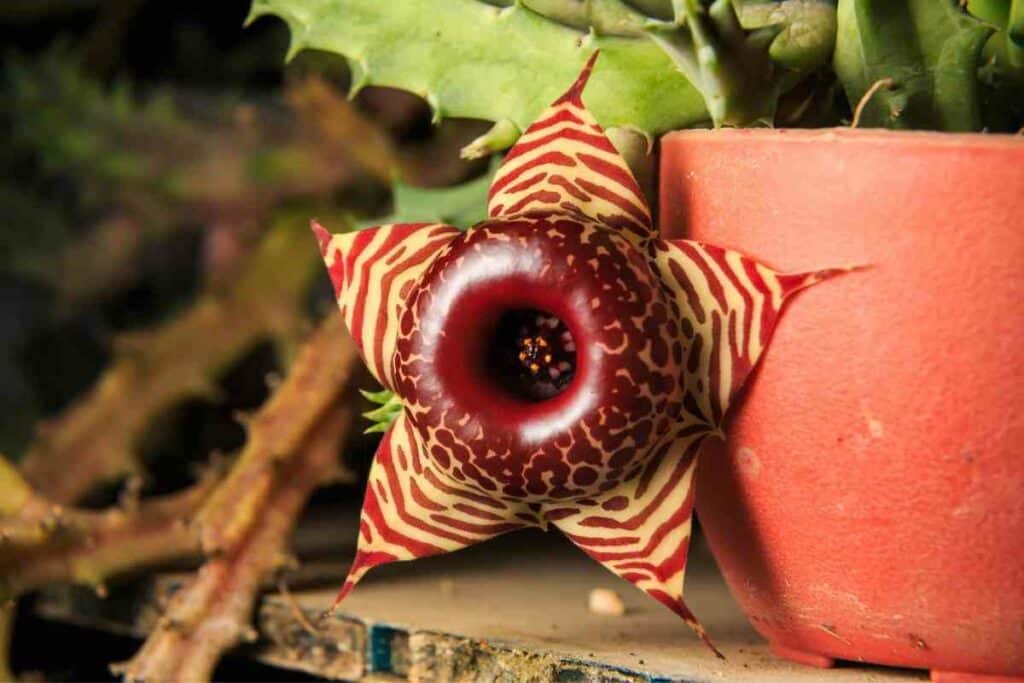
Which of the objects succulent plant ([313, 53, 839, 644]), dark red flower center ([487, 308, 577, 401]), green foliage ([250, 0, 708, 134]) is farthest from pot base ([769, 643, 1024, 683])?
green foliage ([250, 0, 708, 134])

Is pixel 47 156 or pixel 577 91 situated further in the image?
pixel 47 156

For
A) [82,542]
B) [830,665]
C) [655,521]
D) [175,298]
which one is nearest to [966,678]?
[830,665]

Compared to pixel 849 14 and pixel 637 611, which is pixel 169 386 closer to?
pixel 637 611

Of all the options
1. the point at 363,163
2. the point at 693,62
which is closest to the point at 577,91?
the point at 693,62

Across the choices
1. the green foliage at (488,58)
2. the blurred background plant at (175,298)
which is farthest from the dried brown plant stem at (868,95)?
the blurred background plant at (175,298)

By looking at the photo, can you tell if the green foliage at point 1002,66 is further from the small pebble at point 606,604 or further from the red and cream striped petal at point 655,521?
the small pebble at point 606,604

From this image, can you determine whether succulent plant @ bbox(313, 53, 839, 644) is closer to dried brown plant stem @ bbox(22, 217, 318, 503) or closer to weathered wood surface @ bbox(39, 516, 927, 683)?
weathered wood surface @ bbox(39, 516, 927, 683)

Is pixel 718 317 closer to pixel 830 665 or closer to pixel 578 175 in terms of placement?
pixel 578 175
